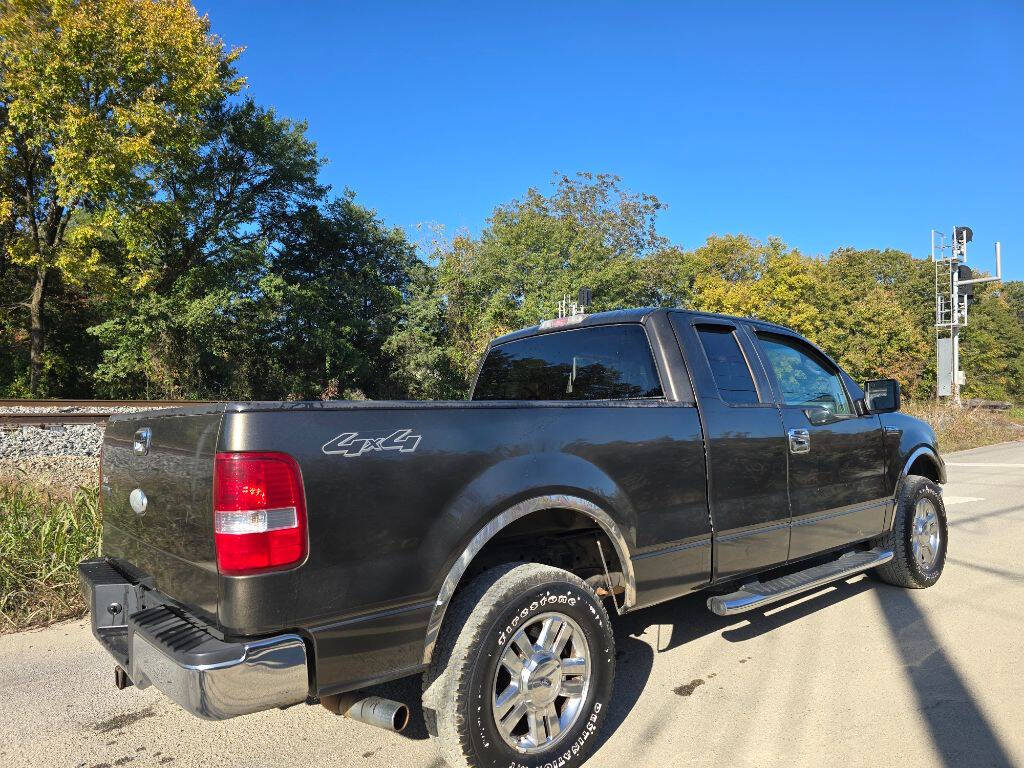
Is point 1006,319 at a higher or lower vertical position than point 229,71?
lower

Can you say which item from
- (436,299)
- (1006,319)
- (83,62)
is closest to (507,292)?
(436,299)

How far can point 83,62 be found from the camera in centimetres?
1905

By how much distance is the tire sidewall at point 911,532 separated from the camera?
4.89 m

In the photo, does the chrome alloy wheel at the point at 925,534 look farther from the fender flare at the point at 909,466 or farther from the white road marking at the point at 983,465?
the white road marking at the point at 983,465

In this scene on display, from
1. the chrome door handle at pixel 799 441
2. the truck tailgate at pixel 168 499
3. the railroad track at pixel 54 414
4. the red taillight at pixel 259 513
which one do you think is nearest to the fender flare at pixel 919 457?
the chrome door handle at pixel 799 441

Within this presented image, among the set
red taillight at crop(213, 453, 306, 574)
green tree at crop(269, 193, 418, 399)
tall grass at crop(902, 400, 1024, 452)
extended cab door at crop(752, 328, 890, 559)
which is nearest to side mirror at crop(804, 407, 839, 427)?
extended cab door at crop(752, 328, 890, 559)

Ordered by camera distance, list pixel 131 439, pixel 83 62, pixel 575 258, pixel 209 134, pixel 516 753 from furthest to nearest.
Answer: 1. pixel 575 258
2. pixel 209 134
3. pixel 83 62
4. pixel 131 439
5. pixel 516 753

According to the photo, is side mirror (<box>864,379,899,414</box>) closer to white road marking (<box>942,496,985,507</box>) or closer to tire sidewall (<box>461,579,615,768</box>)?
tire sidewall (<box>461,579,615,768</box>)

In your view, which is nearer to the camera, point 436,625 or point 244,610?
point 244,610

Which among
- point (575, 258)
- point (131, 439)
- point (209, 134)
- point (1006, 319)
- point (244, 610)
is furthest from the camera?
point (1006, 319)

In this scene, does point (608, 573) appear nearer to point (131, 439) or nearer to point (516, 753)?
point (516, 753)

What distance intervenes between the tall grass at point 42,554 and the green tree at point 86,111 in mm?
16149

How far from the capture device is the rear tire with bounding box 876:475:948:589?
4.89m

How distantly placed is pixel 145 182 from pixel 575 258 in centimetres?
2210
